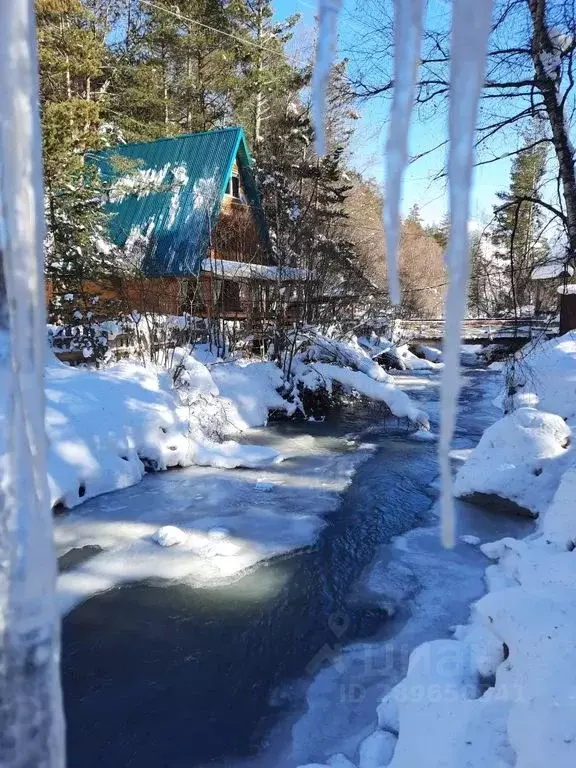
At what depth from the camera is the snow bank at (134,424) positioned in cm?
561

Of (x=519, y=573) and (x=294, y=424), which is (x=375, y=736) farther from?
(x=294, y=424)

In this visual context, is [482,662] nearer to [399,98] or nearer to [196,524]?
[399,98]

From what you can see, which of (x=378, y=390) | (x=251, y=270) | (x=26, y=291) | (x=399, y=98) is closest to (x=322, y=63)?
(x=399, y=98)

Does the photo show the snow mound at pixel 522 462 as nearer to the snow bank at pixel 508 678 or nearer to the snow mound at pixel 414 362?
the snow bank at pixel 508 678

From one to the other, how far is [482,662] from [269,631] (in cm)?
151

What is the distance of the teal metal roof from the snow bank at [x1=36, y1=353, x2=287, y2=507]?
3913 mm

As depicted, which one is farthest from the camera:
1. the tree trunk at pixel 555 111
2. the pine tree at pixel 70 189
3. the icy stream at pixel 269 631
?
the pine tree at pixel 70 189

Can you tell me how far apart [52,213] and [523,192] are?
7066mm

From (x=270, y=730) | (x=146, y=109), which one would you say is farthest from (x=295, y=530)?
(x=146, y=109)

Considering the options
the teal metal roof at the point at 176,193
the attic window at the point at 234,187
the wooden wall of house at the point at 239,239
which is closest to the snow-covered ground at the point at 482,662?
the wooden wall of house at the point at 239,239

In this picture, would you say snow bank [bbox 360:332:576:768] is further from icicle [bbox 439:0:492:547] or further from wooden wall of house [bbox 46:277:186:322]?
wooden wall of house [bbox 46:277:186:322]

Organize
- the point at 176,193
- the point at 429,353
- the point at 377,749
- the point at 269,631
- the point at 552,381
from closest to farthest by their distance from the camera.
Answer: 1. the point at 377,749
2. the point at 269,631
3. the point at 552,381
4. the point at 176,193
5. the point at 429,353

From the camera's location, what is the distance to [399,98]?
768 mm

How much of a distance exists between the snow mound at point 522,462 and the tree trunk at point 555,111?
2.26 metres
